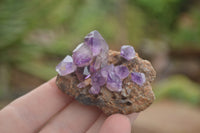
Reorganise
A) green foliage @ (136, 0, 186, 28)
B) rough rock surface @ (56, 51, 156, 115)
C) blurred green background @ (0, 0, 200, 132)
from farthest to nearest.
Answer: green foliage @ (136, 0, 186, 28), blurred green background @ (0, 0, 200, 132), rough rock surface @ (56, 51, 156, 115)

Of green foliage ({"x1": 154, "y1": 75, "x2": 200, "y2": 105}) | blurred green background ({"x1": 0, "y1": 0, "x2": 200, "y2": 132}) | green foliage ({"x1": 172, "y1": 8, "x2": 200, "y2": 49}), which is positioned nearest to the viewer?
blurred green background ({"x1": 0, "y1": 0, "x2": 200, "y2": 132})

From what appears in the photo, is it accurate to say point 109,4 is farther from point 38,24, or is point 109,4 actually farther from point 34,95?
point 34,95

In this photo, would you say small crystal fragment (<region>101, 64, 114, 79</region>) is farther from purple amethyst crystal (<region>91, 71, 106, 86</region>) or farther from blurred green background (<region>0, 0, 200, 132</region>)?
blurred green background (<region>0, 0, 200, 132</region>)

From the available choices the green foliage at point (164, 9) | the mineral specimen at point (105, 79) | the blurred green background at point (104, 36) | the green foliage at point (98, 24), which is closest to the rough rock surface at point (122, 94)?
the mineral specimen at point (105, 79)

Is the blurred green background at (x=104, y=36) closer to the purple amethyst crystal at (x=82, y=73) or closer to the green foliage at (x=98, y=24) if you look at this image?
the green foliage at (x=98, y=24)

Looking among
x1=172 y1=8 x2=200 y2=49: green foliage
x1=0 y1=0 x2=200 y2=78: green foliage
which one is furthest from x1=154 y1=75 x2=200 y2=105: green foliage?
x1=172 y1=8 x2=200 y2=49: green foliage

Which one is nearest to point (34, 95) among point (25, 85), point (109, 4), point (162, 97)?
point (25, 85)

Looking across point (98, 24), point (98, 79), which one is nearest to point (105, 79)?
point (98, 79)

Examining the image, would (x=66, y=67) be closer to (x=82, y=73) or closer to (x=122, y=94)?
(x=82, y=73)
